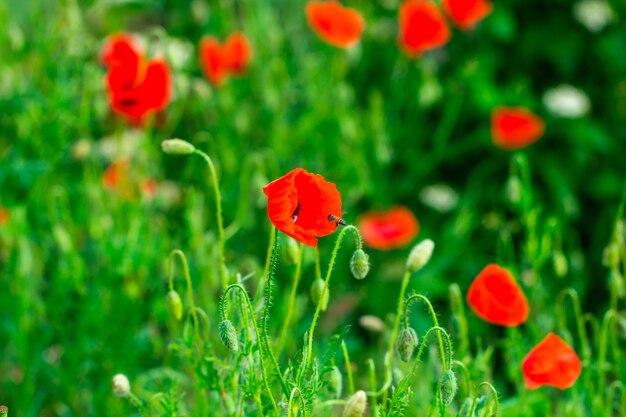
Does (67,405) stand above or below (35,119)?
below

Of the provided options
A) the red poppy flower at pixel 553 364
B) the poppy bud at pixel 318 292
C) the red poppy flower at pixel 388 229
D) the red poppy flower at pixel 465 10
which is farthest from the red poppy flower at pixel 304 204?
the red poppy flower at pixel 465 10

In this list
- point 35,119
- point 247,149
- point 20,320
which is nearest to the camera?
point 20,320

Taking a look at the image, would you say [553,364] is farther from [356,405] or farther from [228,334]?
[228,334]

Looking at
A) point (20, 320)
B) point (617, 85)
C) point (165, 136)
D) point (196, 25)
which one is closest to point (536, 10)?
point (617, 85)

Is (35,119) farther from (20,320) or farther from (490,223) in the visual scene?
(490,223)

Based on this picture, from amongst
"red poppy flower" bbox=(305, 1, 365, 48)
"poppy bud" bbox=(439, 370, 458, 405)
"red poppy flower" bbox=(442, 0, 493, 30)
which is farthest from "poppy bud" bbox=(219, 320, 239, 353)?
"red poppy flower" bbox=(442, 0, 493, 30)

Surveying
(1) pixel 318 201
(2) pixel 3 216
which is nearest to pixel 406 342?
(1) pixel 318 201
